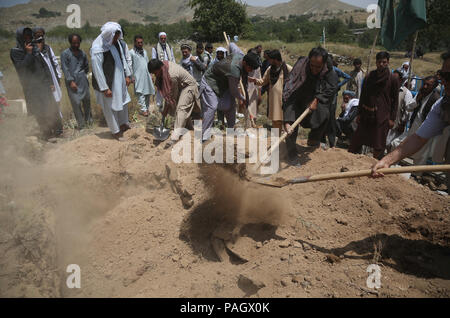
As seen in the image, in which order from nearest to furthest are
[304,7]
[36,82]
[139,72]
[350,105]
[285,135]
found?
[285,135] → [36,82] → [139,72] → [350,105] → [304,7]

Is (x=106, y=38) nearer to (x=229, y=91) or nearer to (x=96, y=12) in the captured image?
(x=229, y=91)

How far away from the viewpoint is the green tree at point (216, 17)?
2691 cm

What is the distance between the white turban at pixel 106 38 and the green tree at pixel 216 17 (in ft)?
82.1

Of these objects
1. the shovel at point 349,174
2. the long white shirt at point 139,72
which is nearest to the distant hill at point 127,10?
the long white shirt at point 139,72

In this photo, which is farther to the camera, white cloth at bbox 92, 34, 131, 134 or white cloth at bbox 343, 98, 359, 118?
white cloth at bbox 343, 98, 359, 118

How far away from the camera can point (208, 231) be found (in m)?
3.17

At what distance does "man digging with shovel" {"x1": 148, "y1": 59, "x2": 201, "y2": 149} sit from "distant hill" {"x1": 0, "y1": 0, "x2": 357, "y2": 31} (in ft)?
218

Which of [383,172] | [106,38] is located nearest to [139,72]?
[106,38]

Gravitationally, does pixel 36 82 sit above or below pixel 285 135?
above

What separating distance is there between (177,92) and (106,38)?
1.23 m

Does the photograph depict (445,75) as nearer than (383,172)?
Yes

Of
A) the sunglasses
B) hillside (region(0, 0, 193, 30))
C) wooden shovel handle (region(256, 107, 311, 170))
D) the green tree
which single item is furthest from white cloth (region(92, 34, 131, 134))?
the green tree

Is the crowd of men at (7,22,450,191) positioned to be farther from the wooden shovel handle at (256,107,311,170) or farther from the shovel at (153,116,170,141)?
the shovel at (153,116,170,141)

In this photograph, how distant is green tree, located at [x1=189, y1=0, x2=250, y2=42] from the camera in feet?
88.3
